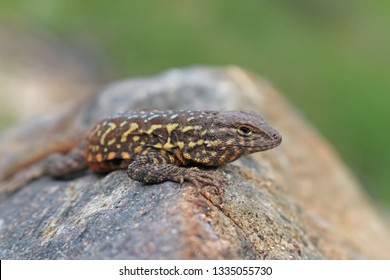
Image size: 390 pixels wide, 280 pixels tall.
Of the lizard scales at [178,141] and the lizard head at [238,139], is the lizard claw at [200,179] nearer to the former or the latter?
the lizard scales at [178,141]

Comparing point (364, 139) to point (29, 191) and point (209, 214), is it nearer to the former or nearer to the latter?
point (29, 191)

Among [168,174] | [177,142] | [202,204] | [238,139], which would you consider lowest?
[202,204]

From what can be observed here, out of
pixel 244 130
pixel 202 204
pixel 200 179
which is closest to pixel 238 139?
pixel 244 130

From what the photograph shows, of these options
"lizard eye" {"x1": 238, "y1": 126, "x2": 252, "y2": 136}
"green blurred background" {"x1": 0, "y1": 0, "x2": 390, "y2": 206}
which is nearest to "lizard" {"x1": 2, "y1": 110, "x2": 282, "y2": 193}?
"lizard eye" {"x1": 238, "y1": 126, "x2": 252, "y2": 136}

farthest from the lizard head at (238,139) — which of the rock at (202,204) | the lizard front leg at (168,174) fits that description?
the lizard front leg at (168,174)

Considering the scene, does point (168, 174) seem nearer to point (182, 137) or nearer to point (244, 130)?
point (182, 137)
